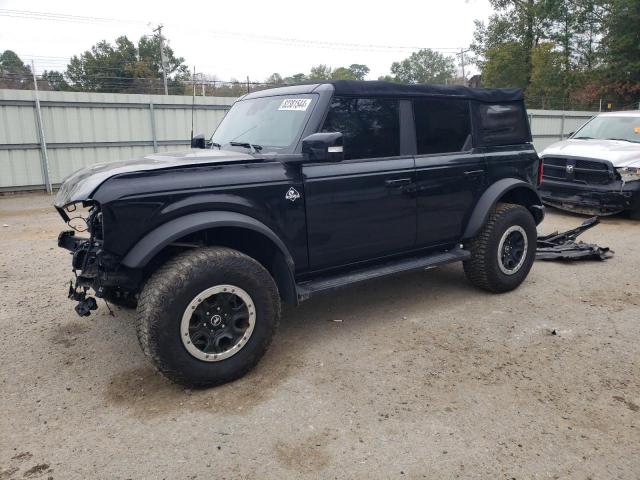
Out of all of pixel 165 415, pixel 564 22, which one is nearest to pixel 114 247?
pixel 165 415

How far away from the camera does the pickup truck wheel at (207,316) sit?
10.6 feet

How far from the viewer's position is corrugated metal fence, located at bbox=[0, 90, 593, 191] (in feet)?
39.2

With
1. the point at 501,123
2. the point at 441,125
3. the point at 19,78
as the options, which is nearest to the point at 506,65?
the point at 19,78

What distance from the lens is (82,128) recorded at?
12.7 meters

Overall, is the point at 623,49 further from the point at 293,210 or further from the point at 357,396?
the point at 357,396

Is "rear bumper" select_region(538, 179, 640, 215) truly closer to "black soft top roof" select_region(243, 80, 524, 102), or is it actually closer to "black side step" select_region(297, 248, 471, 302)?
"black soft top roof" select_region(243, 80, 524, 102)

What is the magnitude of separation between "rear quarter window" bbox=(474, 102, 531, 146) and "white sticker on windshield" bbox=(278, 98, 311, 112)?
1.88 m

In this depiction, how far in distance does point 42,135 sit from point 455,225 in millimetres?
10775

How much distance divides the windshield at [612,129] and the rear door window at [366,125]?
23.2 ft

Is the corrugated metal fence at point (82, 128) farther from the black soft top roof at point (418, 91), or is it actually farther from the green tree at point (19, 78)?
the black soft top roof at point (418, 91)

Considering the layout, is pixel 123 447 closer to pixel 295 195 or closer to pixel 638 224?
pixel 295 195

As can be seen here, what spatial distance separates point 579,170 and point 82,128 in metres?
11.0

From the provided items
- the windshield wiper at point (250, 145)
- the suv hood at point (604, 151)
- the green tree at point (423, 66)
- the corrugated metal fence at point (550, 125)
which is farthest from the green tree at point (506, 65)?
the green tree at point (423, 66)

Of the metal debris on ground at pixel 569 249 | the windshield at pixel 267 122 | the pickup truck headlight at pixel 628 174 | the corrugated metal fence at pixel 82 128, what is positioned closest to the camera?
the windshield at pixel 267 122
